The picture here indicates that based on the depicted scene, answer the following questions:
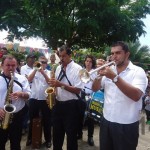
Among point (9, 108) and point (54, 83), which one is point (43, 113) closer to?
point (54, 83)

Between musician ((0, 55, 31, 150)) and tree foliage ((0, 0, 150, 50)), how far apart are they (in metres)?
6.01

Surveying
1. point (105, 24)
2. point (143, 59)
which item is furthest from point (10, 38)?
point (143, 59)

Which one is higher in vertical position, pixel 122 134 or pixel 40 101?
pixel 122 134

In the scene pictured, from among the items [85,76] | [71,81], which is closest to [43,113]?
[71,81]

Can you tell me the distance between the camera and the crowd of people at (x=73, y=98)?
319 cm

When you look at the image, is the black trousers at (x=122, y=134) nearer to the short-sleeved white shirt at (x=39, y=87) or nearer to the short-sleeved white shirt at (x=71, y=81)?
the short-sleeved white shirt at (x=71, y=81)

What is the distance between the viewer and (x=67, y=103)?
4383mm

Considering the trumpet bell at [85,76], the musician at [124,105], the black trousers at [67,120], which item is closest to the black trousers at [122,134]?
the musician at [124,105]

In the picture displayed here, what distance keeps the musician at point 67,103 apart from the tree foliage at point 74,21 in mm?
5657

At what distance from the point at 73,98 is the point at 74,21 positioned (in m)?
6.92

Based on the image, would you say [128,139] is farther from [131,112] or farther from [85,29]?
[85,29]

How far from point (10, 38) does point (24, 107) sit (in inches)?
330

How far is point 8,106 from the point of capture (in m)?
3.90

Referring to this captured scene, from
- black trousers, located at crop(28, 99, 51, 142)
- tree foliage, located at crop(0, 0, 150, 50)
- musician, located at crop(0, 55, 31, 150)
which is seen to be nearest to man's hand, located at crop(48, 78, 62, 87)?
musician, located at crop(0, 55, 31, 150)
